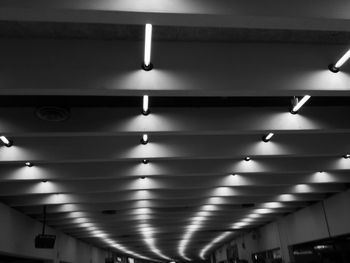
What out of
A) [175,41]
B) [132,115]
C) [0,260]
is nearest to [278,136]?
[132,115]

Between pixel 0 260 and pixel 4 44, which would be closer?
pixel 4 44

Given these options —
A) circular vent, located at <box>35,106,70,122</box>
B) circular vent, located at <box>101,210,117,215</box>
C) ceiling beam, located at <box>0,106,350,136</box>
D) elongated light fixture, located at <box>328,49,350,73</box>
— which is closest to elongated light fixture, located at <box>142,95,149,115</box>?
ceiling beam, located at <box>0,106,350,136</box>

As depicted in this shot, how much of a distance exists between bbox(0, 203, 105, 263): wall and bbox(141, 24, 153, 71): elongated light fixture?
6.91 meters

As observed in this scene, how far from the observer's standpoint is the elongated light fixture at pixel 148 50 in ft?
9.45

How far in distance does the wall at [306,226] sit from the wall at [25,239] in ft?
28.3

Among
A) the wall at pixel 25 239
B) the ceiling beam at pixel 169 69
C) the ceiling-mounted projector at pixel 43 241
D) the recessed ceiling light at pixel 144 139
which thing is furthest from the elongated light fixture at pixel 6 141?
the ceiling-mounted projector at pixel 43 241

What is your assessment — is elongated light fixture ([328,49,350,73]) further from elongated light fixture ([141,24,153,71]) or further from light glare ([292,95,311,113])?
elongated light fixture ([141,24,153,71])

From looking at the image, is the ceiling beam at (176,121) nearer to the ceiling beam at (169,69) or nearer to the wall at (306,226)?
the ceiling beam at (169,69)

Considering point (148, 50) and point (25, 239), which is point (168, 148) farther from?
point (25, 239)

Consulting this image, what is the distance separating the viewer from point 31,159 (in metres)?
5.40

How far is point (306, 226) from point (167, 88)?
10562 millimetres

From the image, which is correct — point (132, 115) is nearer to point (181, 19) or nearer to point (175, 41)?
point (175, 41)

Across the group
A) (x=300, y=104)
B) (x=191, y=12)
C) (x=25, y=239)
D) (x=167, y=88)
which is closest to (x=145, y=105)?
(x=167, y=88)

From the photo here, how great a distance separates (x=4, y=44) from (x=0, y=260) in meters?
10.1
